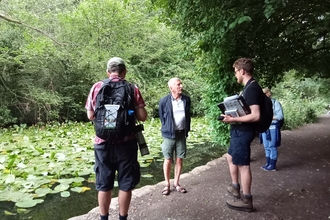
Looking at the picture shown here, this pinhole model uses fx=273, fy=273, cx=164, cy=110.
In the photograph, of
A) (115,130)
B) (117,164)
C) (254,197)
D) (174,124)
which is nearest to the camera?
(115,130)

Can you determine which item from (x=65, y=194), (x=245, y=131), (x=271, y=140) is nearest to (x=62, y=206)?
(x=65, y=194)

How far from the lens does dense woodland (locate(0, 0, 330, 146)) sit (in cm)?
440

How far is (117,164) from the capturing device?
2.71 m

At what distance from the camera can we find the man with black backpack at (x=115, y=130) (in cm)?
254

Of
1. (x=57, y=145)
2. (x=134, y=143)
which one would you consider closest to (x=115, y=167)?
(x=134, y=143)

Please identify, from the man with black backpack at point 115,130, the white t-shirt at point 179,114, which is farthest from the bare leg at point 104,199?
the white t-shirt at point 179,114

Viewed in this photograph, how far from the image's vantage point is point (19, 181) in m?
4.65

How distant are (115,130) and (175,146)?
1.61m

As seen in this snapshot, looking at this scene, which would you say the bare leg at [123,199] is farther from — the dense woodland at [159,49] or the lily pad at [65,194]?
the dense woodland at [159,49]

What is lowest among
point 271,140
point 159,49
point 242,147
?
point 271,140

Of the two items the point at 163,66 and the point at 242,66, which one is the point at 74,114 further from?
the point at 242,66

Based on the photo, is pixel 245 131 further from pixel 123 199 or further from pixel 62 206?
pixel 62 206

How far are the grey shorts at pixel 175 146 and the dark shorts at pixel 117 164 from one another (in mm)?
1217

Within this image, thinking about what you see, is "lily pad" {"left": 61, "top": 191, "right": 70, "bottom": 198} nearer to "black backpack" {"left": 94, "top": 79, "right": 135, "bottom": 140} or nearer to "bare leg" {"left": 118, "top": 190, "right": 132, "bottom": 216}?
"bare leg" {"left": 118, "top": 190, "right": 132, "bottom": 216}
